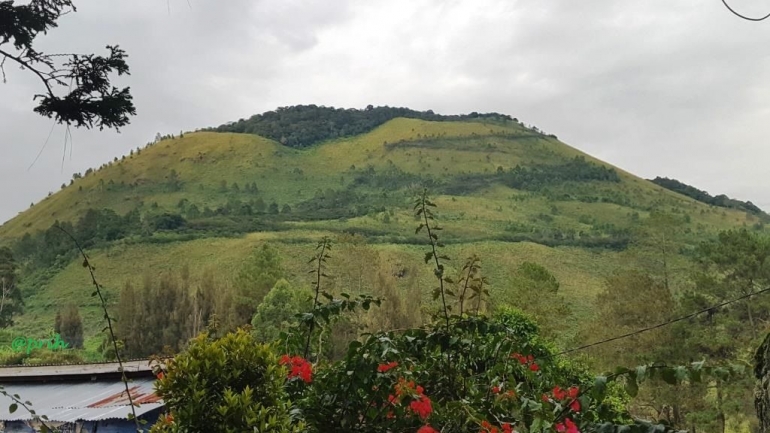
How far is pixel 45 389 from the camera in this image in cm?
1061

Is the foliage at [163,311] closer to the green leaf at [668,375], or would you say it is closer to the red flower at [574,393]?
the red flower at [574,393]

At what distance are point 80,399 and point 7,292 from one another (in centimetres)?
3550

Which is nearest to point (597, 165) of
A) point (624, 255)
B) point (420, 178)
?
point (420, 178)

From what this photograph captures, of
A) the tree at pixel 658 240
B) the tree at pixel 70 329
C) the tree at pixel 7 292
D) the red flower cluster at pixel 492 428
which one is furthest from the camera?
the tree at pixel 7 292

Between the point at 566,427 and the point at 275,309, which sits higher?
the point at 566,427

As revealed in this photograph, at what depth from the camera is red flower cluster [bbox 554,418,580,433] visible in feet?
5.61

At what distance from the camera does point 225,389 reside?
1964mm

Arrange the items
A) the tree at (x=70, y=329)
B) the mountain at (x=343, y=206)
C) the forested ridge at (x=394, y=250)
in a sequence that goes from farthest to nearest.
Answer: the mountain at (x=343, y=206), the tree at (x=70, y=329), the forested ridge at (x=394, y=250)

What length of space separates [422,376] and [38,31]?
2.87 metres

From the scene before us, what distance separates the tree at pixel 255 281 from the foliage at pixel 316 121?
68.6m

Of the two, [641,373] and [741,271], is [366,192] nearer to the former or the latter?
[741,271]

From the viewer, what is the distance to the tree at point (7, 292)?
125 feet

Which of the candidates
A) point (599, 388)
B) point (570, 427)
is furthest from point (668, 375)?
point (570, 427)

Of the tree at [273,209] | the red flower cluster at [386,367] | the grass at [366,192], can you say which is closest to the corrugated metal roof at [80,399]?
the red flower cluster at [386,367]
